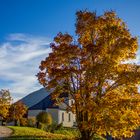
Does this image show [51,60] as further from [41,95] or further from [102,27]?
[41,95]

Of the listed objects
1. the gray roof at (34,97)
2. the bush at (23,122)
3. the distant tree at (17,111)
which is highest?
the gray roof at (34,97)

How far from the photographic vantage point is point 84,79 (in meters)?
24.5

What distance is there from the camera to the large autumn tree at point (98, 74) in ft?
76.6

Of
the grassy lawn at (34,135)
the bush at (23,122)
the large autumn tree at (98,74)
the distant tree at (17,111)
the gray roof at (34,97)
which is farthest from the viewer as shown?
the gray roof at (34,97)

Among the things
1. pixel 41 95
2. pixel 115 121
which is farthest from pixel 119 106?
pixel 41 95

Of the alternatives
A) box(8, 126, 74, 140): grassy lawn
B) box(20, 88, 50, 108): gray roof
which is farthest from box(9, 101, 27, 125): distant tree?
box(8, 126, 74, 140): grassy lawn

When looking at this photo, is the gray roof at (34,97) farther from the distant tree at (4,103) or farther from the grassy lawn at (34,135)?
the grassy lawn at (34,135)

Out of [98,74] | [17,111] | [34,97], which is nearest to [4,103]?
[17,111]

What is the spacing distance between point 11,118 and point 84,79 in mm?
49750

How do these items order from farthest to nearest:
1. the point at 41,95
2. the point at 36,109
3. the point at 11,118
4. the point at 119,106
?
the point at 41,95 < the point at 36,109 < the point at 11,118 < the point at 119,106

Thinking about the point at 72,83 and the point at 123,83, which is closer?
the point at 123,83

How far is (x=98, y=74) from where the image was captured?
23266 millimetres

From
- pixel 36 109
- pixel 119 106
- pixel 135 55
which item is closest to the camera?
pixel 119 106

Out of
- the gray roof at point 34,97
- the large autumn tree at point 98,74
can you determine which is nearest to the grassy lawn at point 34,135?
the large autumn tree at point 98,74
